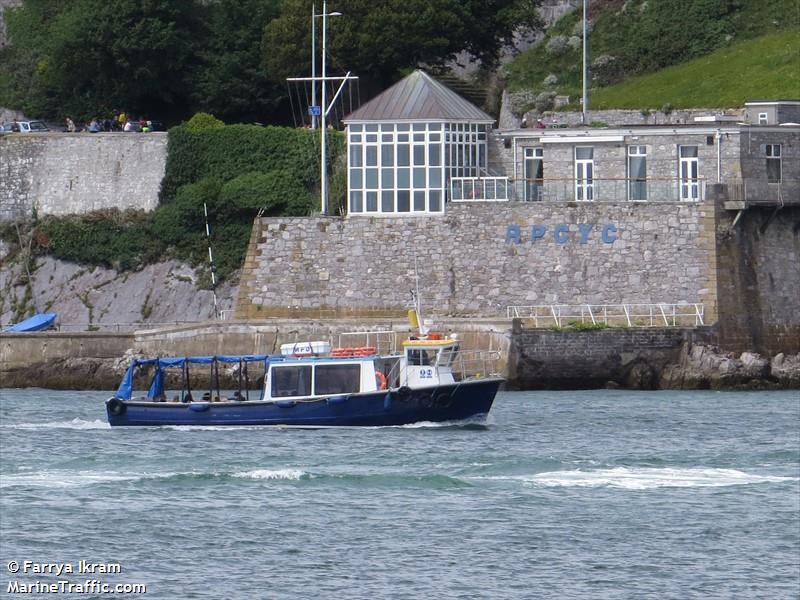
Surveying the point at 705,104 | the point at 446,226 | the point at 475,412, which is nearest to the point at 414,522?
the point at 475,412

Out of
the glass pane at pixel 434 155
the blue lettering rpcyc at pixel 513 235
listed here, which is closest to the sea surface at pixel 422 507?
the blue lettering rpcyc at pixel 513 235

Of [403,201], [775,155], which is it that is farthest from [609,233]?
[403,201]

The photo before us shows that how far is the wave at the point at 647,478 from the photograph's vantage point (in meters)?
37.7

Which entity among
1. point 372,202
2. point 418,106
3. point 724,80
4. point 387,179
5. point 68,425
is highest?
point 724,80

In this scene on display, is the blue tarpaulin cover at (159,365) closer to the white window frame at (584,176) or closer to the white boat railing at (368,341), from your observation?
the white boat railing at (368,341)

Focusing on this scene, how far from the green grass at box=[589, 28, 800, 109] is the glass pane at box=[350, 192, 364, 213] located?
32.4 feet

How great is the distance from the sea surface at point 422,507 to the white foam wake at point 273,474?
5 centimetres

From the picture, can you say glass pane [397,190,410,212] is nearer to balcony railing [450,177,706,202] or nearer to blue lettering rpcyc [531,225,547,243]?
balcony railing [450,177,706,202]

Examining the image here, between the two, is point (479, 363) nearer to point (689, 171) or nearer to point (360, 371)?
point (689, 171)

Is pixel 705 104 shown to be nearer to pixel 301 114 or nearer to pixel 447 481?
pixel 301 114

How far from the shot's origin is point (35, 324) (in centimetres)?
6159

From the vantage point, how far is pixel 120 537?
32.9 metres

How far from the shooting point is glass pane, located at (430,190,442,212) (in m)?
59.6

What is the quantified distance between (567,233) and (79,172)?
55.1 feet
